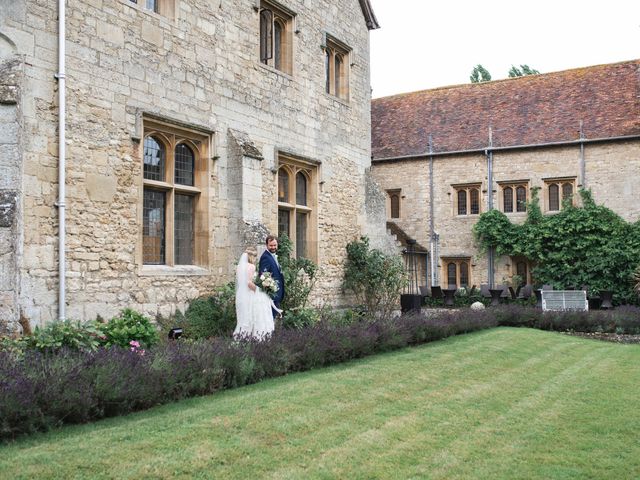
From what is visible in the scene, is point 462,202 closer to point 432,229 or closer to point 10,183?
point 432,229

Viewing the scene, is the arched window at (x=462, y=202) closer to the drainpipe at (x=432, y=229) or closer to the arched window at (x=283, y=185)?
the drainpipe at (x=432, y=229)

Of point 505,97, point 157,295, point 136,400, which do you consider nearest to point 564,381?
point 136,400

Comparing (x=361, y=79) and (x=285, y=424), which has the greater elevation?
(x=361, y=79)

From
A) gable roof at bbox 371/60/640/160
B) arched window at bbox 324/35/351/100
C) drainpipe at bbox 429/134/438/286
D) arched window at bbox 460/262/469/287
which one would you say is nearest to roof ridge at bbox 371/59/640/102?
gable roof at bbox 371/60/640/160

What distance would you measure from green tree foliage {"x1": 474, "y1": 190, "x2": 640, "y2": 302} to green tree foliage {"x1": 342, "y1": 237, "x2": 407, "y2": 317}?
7.89 meters

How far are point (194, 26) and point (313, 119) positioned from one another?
4521mm

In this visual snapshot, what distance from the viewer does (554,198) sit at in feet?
78.6

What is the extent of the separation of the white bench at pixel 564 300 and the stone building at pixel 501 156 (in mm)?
3930

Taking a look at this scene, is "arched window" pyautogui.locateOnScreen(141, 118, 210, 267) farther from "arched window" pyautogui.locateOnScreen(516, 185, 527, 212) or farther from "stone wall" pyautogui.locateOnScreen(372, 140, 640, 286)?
"arched window" pyautogui.locateOnScreen(516, 185, 527, 212)

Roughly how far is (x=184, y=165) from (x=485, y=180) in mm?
15274

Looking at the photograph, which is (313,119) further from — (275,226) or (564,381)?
(564,381)

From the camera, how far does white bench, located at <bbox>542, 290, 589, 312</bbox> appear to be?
20.1 meters

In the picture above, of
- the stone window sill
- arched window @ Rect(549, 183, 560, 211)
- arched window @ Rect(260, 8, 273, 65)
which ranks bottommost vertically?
the stone window sill

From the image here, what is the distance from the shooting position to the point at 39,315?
9188 mm
